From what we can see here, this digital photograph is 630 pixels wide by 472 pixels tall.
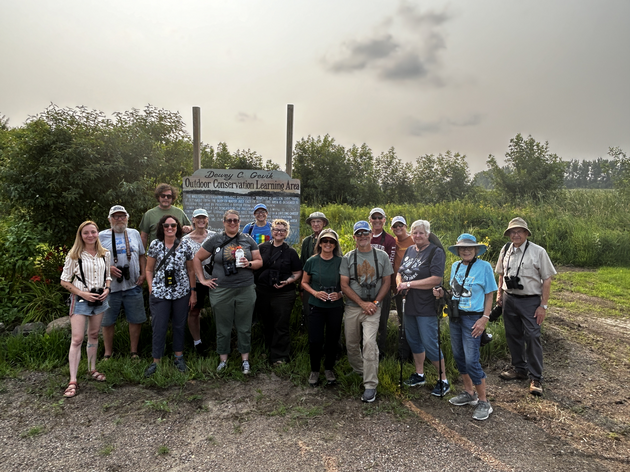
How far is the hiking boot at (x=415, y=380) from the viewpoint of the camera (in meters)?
4.71

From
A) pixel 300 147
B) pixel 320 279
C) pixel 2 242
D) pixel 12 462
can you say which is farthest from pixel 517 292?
pixel 300 147

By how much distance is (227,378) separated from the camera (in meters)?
4.85

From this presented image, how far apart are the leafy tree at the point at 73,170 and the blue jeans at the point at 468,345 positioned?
5.67 m

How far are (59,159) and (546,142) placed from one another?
1248 inches

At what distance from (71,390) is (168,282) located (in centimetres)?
149

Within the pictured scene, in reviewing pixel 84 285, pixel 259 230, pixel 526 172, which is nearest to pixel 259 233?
pixel 259 230

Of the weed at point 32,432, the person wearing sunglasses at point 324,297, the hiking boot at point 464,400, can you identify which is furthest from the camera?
the person wearing sunglasses at point 324,297

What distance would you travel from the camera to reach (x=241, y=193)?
7.47 metres

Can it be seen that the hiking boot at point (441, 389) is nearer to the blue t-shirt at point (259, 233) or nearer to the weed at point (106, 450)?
the blue t-shirt at point (259, 233)

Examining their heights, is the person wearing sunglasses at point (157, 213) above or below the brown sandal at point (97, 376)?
above

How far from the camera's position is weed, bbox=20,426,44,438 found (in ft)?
12.0

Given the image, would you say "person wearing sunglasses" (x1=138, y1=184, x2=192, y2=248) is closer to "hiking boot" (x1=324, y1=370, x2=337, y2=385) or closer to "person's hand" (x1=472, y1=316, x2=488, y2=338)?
"hiking boot" (x1=324, y1=370, x2=337, y2=385)

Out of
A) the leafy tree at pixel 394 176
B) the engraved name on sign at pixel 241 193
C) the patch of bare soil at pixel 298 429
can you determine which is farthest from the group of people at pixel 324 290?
the leafy tree at pixel 394 176

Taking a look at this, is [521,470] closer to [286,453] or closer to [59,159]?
[286,453]
